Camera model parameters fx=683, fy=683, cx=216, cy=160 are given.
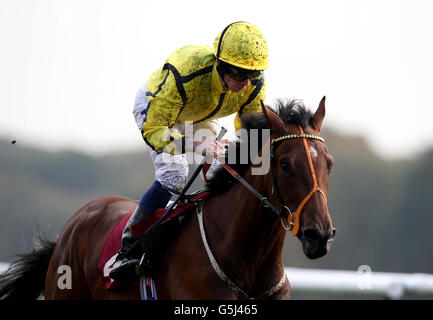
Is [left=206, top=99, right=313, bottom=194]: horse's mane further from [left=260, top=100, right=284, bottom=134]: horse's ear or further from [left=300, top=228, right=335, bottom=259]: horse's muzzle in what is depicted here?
[left=300, top=228, right=335, bottom=259]: horse's muzzle

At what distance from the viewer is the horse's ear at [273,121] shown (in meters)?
4.00

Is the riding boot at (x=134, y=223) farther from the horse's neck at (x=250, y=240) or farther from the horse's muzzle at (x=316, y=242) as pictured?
the horse's muzzle at (x=316, y=242)

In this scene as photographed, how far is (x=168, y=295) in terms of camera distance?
426 centimetres

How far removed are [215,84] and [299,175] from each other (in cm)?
110

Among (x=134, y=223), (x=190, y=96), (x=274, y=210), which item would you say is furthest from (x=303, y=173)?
(x=134, y=223)

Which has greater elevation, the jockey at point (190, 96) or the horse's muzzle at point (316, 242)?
the jockey at point (190, 96)

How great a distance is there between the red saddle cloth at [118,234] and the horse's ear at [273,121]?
710 millimetres

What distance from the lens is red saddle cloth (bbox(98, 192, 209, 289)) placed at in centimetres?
449

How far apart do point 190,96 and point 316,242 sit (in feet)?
4.73

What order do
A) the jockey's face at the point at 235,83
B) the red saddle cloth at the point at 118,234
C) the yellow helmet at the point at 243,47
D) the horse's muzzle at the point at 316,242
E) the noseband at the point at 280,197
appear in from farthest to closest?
the red saddle cloth at the point at 118,234, the jockey's face at the point at 235,83, the yellow helmet at the point at 243,47, the noseband at the point at 280,197, the horse's muzzle at the point at 316,242

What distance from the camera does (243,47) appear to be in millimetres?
4238

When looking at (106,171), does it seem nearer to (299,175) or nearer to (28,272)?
(28,272)

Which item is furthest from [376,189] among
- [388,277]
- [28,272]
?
[28,272]

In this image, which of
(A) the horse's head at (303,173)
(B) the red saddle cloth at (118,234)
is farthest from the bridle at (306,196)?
(B) the red saddle cloth at (118,234)
